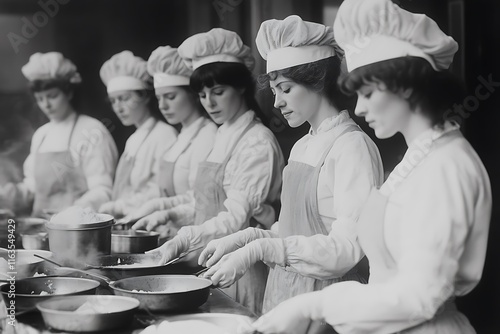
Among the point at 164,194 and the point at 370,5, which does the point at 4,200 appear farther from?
the point at 370,5

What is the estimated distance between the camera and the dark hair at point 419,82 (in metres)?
1.21

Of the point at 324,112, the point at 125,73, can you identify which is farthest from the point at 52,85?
the point at 324,112

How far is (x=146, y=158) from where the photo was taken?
2.99 meters

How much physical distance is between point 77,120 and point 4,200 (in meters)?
0.51

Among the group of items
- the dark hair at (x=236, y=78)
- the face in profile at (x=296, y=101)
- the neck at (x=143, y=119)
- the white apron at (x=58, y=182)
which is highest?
the dark hair at (x=236, y=78)

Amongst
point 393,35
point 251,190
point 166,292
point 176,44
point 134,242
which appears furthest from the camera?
point 176,44

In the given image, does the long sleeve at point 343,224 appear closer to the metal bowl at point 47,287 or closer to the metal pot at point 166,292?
the metal pot at point 166,292

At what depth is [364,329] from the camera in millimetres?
1218

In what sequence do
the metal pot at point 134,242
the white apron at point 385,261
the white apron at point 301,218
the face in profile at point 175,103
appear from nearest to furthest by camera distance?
the white apron at point 385,261
the white apron at point 301,218
the metal pot at point 134,242
the face in profile at point 175,103

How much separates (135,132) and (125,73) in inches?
11.4

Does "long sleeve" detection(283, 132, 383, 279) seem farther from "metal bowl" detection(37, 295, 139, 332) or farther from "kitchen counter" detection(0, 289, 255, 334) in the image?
"metal bowl" detection(37, 295, 139, 332)

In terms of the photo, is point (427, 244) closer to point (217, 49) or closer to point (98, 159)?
point (217, 49)

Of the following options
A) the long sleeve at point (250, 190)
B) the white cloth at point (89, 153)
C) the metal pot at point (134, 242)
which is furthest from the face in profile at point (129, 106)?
the long sleeve at point (250, 190)

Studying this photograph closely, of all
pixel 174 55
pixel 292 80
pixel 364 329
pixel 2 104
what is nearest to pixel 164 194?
pixel 174 55
